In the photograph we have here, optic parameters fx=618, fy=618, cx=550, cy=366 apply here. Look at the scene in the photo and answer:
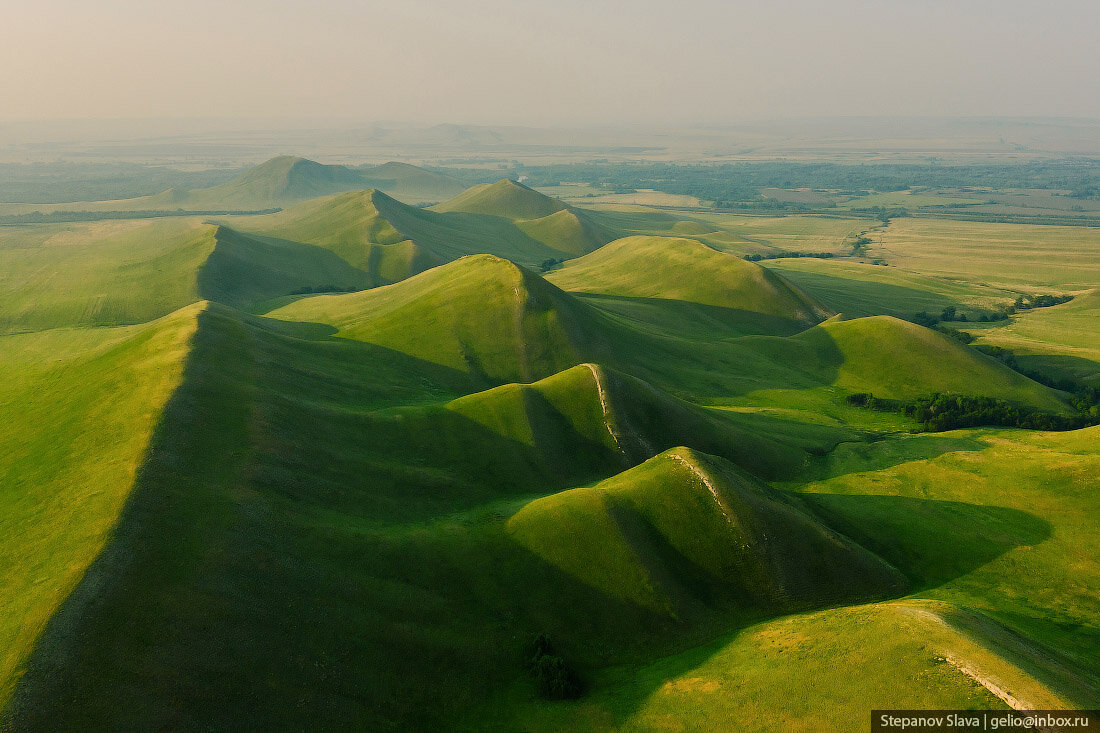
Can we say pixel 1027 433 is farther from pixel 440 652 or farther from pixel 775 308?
pixel 440 652

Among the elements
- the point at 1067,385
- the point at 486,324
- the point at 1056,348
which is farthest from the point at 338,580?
the point at 1056,348

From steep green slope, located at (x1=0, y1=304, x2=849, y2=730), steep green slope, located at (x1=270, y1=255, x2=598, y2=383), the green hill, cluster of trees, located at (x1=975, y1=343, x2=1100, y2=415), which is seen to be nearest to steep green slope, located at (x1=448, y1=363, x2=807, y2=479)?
steep green slope, located at (x1=0, y1=304, x2=849, y2=730)

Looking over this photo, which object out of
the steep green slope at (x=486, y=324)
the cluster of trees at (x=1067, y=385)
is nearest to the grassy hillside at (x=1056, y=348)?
the cluster of trees at (x=1067, y=385)

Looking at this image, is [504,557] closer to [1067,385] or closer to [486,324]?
[486,324]

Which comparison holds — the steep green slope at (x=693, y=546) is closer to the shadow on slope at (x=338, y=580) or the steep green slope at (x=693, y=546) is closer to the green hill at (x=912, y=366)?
the shadow on slope at (x=338, y=580)

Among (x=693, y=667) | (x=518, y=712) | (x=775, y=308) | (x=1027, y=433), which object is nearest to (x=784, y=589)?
(x=693, y=667)
